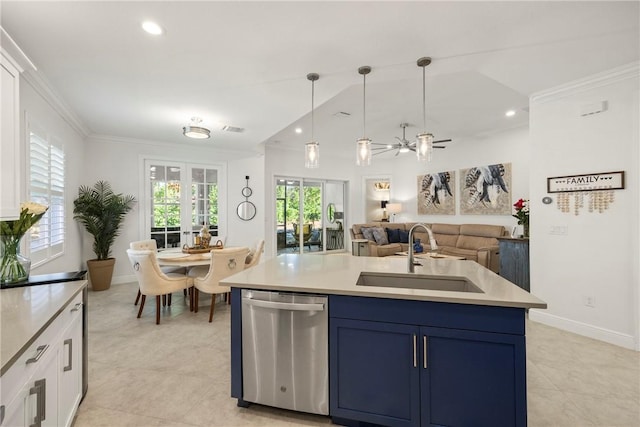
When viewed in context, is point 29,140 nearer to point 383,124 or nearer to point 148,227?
point 148,227

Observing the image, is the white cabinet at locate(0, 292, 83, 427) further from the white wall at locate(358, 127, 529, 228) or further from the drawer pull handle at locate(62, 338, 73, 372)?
the white wall at locate(358, 127, 529, 228)

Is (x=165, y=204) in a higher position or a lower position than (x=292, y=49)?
lower

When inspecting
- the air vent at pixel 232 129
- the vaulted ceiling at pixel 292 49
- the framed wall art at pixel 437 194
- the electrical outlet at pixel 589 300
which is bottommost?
the electrical outlet at pixel 589 300

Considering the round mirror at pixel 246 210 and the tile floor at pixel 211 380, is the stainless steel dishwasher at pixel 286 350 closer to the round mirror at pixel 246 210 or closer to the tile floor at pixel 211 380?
the tile floor at pixel 211 380

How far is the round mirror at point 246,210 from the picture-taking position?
20.5ft

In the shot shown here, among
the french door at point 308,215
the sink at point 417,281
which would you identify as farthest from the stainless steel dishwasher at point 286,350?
the french door at point 308,215

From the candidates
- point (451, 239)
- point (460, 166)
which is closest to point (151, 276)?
point (451, 239)

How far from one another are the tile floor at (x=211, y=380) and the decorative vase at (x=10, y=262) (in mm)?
954

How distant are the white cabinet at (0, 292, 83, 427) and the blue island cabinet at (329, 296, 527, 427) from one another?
4.35 feet

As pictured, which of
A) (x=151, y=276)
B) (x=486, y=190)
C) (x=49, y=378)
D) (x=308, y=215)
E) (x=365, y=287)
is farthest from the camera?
(x=308, y=215)

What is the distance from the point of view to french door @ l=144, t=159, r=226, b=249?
5430mm

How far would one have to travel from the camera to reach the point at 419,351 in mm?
1562

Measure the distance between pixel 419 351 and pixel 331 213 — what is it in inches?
267

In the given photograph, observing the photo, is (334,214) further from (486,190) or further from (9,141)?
(9,141)
